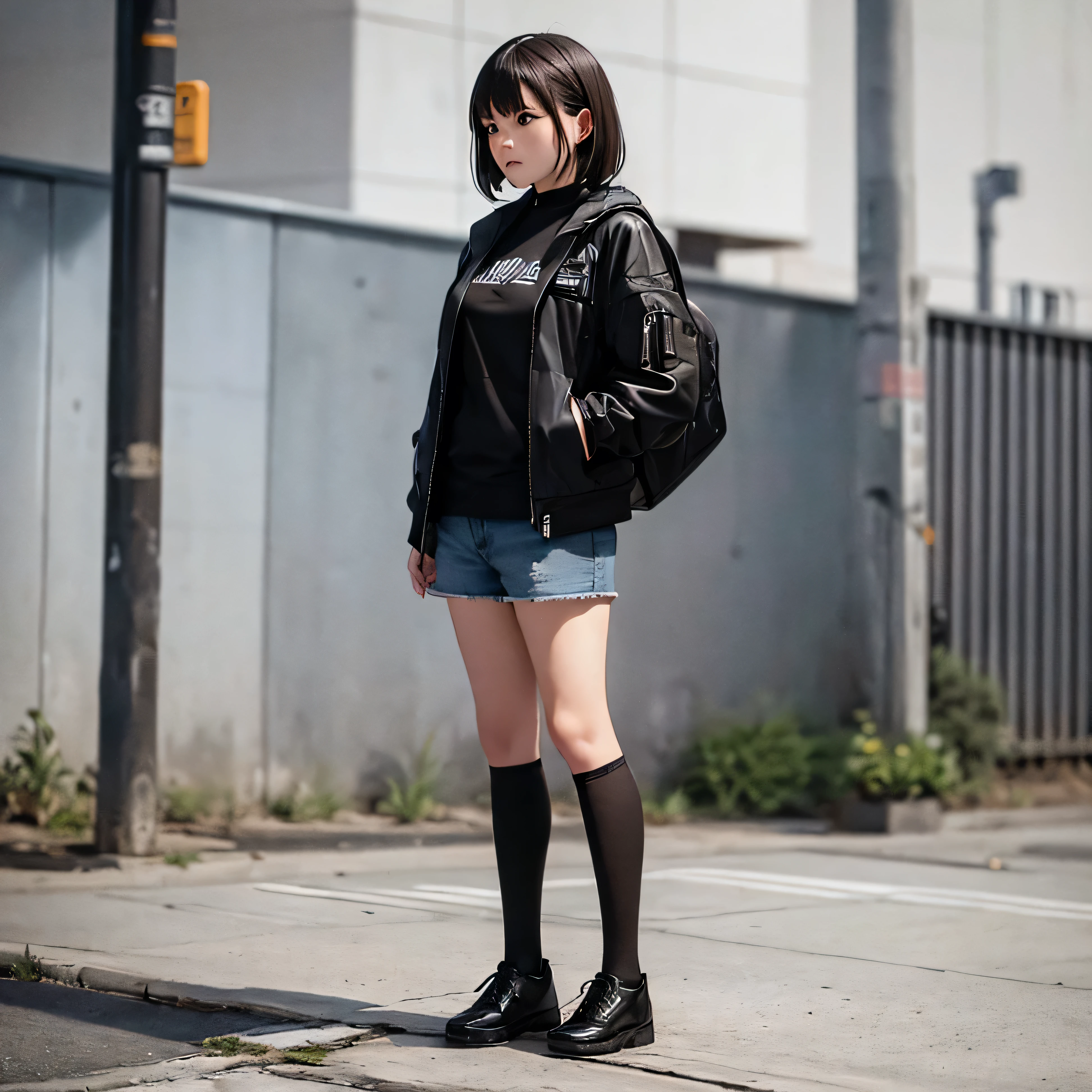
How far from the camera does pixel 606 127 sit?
3.70 metres

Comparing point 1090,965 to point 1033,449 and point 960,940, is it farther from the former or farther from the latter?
point 1033,449

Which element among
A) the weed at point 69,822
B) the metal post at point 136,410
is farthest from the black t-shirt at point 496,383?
the weed at point 69,822

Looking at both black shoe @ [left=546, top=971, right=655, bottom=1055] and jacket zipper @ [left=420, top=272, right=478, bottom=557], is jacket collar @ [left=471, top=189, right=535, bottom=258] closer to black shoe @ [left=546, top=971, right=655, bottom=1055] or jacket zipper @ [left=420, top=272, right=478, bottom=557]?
jacket zipper @ [left=420, top=272, right=478, bottom=557]

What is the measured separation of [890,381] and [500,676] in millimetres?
5665

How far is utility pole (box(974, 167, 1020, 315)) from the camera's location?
13719mm

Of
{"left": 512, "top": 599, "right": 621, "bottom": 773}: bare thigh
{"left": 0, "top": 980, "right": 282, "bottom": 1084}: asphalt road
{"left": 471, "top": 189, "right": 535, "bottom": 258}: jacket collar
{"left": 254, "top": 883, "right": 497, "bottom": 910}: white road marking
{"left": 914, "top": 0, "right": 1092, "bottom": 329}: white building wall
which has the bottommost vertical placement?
{"left": 254, "top": 883, "right": 497, "bottom": 910}: white road marking

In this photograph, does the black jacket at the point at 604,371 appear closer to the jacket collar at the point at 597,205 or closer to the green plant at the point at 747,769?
the jacket collar at the point at 597,205

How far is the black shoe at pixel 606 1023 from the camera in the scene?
352 centimetres

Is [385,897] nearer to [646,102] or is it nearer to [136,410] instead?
[136,410]

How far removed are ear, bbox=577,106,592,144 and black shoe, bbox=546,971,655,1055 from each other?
1.78 m

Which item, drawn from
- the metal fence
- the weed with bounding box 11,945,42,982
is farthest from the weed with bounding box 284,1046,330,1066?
the metal fence

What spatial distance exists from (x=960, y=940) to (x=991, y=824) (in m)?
3.95

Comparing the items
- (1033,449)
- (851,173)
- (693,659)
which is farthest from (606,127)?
(851,173)

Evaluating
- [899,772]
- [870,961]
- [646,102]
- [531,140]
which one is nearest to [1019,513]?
[899,772]
